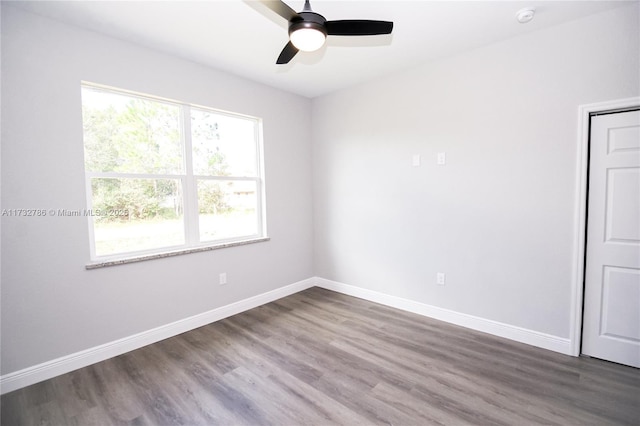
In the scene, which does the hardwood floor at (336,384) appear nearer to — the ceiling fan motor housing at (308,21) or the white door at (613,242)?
the white door at (613,242)

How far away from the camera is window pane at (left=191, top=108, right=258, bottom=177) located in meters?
3.08

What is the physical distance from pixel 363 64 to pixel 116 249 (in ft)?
9.88

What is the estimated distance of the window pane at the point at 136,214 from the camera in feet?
8.07

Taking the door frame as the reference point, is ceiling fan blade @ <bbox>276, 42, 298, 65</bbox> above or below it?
above

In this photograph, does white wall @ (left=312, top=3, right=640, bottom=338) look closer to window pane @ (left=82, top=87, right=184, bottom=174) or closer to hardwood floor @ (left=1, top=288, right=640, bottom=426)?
hardwood floor @ (left=1, top=288, right=640, bottom=426)

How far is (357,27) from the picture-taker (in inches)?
66.6

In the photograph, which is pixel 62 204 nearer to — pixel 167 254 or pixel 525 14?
pixel 167 254

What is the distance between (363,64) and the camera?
2.99 metres

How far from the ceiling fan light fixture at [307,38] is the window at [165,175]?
1.80 metres

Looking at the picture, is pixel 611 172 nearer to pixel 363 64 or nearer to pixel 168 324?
pixel 363 64

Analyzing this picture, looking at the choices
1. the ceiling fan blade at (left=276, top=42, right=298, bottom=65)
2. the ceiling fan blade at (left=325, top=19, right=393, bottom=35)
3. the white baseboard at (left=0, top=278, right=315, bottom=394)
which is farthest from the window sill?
the ceiling fan blade at (left=325, top=19, right=393, bottom=35)

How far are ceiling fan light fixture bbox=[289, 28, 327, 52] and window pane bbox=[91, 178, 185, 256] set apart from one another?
1.96 meters

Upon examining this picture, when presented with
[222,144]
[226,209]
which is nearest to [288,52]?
[222,144]

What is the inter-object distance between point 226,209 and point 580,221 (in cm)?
340
